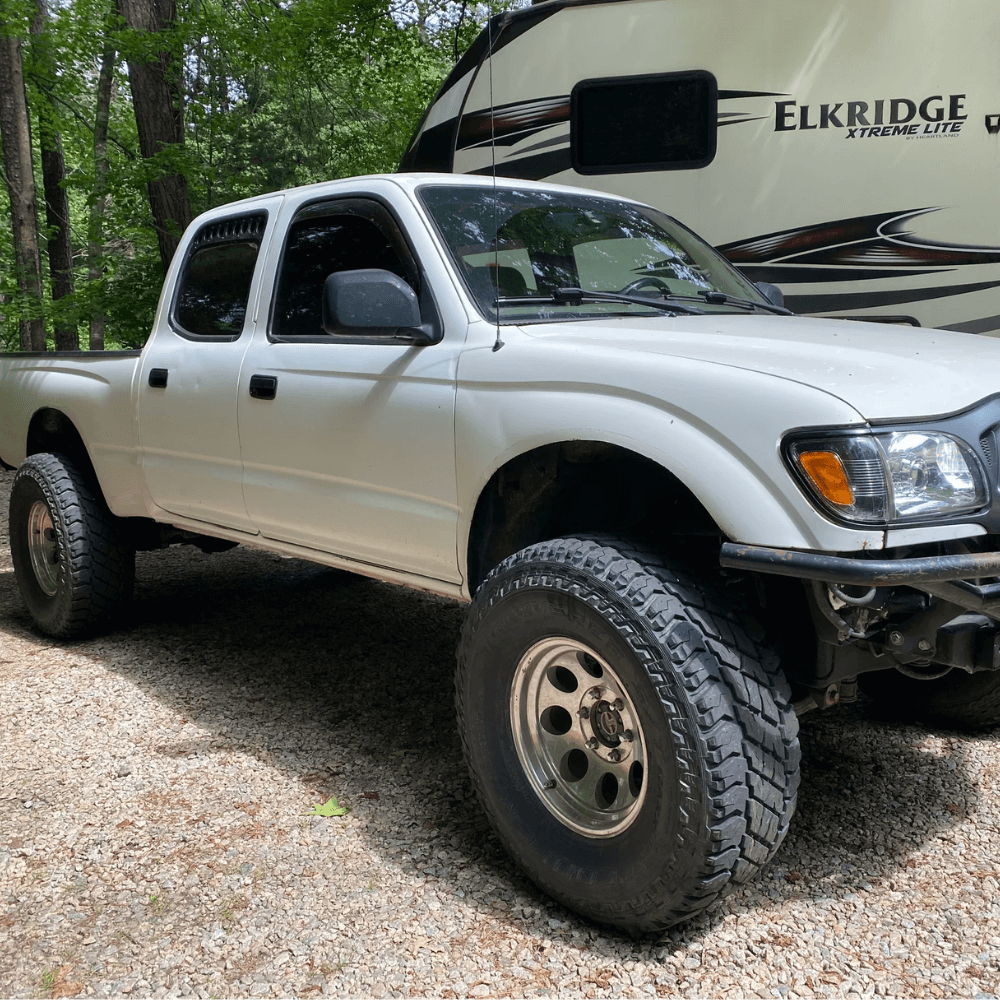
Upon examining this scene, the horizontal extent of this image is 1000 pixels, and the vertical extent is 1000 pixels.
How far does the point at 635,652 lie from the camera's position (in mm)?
2469

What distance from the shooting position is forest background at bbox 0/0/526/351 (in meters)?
10.4

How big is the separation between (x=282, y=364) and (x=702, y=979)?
2427 mm

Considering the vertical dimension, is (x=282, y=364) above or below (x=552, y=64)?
below

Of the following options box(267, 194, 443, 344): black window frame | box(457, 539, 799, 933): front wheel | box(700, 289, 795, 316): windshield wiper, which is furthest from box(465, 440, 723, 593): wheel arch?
box(700, 289, 795, 316): windshield wiper

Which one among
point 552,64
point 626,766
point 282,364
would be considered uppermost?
point 552,64

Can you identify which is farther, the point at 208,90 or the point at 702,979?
the point at 208,90

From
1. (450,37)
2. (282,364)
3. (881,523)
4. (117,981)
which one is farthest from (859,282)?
(450,37)

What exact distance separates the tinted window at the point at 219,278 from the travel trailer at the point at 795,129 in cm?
210

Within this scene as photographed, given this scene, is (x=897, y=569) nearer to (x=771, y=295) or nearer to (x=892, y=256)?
(x=771, y=295)

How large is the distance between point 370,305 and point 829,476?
1.49 metres

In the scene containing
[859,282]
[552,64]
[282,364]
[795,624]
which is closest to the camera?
[795,624]

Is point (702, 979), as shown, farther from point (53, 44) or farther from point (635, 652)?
point (53, 44)

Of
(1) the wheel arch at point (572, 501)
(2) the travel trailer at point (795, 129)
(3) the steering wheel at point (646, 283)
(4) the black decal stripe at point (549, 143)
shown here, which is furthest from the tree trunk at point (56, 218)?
(1) the wheel arch at point (572, 501)

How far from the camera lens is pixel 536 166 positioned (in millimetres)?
6621
